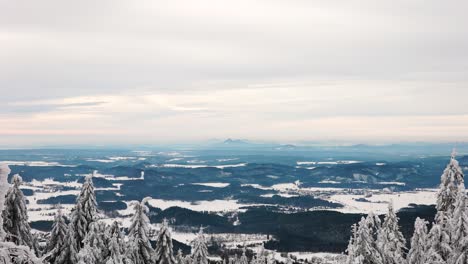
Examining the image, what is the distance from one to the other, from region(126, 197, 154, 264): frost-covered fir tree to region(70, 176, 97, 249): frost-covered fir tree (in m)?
2.48

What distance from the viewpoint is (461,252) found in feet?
73.4

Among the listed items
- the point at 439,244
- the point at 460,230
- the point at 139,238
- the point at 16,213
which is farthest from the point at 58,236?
the point at 460,230

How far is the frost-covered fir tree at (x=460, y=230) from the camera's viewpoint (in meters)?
21.9

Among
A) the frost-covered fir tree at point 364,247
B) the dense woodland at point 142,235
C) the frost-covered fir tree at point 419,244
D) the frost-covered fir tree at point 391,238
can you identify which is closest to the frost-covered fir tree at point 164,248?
the dense woodland at point 142,235

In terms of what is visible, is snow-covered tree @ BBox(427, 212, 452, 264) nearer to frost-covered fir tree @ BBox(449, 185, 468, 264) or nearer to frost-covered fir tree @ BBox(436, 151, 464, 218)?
frost-covered fir tree @ BBox(449, 185, 468, 264)

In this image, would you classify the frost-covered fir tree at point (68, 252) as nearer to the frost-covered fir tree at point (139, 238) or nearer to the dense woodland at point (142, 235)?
the dense woodland at point (142, 235)

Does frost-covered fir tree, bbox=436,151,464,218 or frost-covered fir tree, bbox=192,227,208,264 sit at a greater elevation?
frost-covered fir tree, bbox=436,151,464,218

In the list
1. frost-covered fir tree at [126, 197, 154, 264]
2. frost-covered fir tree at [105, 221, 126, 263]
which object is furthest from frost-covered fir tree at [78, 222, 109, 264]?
frost-covered fir tree at [126, 197, 154, 264]

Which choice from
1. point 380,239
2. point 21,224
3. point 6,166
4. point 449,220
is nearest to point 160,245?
point 21,224

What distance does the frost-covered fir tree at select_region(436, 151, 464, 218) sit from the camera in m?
24.1

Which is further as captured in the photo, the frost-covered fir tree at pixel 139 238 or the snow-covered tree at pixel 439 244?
the frost-covered fir tree at pixel 139 238

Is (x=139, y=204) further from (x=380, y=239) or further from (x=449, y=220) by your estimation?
(x=449, y=220)

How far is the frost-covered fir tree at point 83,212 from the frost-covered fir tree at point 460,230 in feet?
63.3

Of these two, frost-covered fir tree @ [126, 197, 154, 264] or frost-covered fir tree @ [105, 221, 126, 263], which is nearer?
frost-covered fir tree @ [105, 221, 126, 263]
